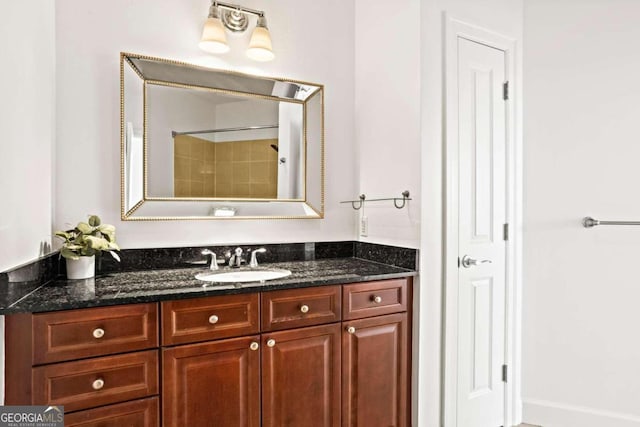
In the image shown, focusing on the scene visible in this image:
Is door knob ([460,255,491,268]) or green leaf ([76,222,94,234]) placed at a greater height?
green leaf ([76,222,94,234])

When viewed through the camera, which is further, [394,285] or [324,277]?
[394,285]

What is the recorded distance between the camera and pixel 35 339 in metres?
1.24

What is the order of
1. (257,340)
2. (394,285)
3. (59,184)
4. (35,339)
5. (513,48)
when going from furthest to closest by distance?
(513,48) < (394,285) < (59,184) < (257,340) < (35,339)

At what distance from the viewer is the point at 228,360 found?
154 centimetres

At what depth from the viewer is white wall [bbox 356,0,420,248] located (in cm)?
198

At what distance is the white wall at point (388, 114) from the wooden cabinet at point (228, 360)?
38 cm

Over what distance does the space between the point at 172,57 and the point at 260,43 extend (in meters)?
0.47

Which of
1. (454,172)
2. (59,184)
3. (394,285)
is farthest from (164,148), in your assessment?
(454,172)

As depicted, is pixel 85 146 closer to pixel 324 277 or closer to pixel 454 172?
pixel 324 277

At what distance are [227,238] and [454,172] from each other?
1.28 meters

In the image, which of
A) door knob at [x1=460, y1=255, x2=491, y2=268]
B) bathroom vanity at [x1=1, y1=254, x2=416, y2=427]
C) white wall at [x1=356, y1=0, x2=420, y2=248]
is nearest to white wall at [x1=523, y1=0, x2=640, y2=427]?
door knob at [x1=460, y1=255, x2=491, y2=268]

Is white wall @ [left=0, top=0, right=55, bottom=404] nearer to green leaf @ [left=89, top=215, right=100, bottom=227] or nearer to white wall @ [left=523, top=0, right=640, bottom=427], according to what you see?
green leaf @ [left=89, top=215, right=100, bottom=227]

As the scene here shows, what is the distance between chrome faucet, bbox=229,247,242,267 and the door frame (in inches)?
42.7

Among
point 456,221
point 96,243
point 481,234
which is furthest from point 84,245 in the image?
point 481,234
